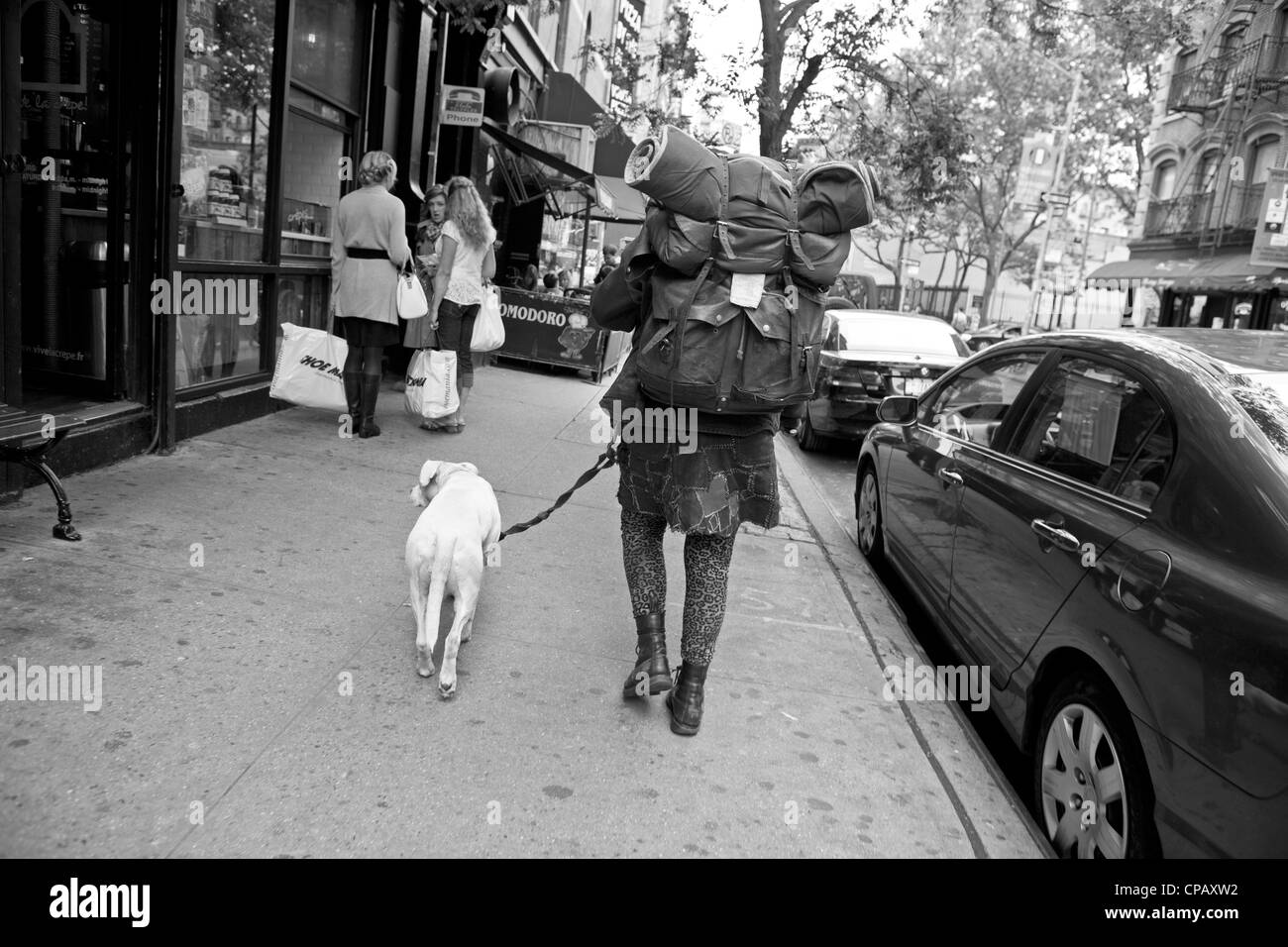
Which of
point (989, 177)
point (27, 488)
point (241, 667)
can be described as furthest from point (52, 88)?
point (989, 177)

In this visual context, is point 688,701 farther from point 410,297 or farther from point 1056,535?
point 410,297

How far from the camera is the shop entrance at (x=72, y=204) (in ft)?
17.6

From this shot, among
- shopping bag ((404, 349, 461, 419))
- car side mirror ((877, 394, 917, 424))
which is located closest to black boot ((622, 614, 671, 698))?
car side mirror ((877, 394, 917, 424))

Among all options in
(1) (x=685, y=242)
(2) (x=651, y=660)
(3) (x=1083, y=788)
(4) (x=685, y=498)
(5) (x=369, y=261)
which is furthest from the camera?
(5) (x=369, y=261)

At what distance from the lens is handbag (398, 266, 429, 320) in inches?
277

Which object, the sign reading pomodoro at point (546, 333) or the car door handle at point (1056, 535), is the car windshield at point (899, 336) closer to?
the sign reading pomodoro at point (546, 333)

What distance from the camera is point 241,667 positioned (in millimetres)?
3375

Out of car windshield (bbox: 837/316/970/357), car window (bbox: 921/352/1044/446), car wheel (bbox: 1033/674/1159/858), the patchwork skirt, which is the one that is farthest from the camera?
car windshield (bbox: 837/316/970/357)

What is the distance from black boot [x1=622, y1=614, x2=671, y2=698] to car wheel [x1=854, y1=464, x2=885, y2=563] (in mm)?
2693

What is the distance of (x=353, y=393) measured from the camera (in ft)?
23.2

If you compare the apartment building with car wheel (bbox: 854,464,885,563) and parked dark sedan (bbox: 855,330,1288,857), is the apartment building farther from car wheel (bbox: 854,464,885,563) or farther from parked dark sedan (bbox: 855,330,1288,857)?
parked dark sedan (bbox: 855,330,1288,857)

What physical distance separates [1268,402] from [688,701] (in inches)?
81.5

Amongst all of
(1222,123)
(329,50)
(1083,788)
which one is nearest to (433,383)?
(329,50)
